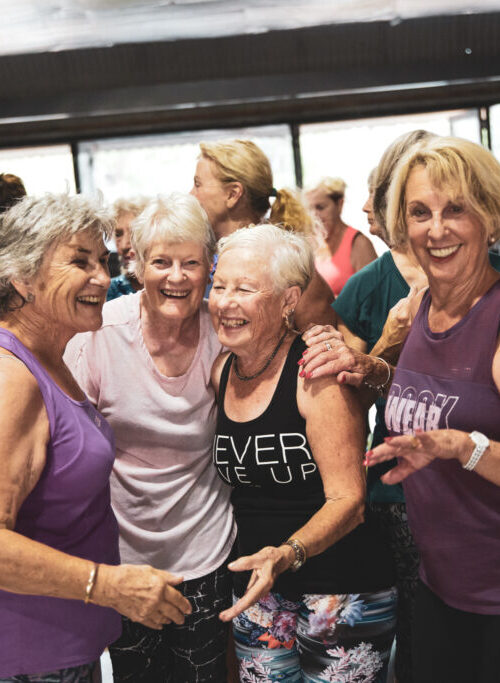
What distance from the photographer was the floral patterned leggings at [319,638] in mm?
1995

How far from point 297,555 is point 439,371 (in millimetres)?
554

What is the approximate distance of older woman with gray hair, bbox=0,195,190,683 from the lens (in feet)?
5.03

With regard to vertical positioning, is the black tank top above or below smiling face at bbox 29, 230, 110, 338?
below

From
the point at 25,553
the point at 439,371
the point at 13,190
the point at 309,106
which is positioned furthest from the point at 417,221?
the point at 309,106

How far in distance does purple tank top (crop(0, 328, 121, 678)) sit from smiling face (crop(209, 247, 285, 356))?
0.51 m

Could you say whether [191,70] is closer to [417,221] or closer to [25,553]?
[417,221]

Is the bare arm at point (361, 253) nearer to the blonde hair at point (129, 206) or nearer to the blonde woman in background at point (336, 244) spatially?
the blonde woman in background at point (336, 244)

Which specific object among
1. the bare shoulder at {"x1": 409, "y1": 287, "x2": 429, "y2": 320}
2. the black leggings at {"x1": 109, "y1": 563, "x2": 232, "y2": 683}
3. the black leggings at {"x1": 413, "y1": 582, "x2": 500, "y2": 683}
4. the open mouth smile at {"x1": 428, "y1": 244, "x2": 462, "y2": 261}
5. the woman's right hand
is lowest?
the black leggings at {"x1": 109, "y1": 563, "x2": 232, "y2": 683}

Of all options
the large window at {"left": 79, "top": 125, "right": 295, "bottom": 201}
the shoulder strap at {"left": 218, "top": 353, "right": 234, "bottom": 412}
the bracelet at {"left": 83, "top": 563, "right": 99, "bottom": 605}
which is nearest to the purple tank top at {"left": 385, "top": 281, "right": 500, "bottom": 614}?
the shoulder strap at {"left": 218, "top": 353, "right": 234, "bottom": 412}

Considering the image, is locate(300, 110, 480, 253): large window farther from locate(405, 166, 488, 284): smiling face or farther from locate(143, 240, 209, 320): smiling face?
locate(405, 166, 488, 284): smiling face

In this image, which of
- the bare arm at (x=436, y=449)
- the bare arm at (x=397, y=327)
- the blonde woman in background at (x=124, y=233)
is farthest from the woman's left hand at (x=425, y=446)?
the blonde woman in background at (x=124, y=233)

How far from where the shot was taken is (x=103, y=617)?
1.81 m

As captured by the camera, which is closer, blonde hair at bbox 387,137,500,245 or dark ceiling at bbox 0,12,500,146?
blonde hair at bbox 387,137,500,245

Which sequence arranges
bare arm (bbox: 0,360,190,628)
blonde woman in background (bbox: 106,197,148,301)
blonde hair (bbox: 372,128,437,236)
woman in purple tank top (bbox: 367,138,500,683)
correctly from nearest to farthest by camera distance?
bare arm (bbox: 0,360,190,628) → woman in purple tank top (bbox: 367,138,500,683) → blonde hair (bbox: 372,128,437,236) → blonde woman in background (bbox: 106,197,148,301)
